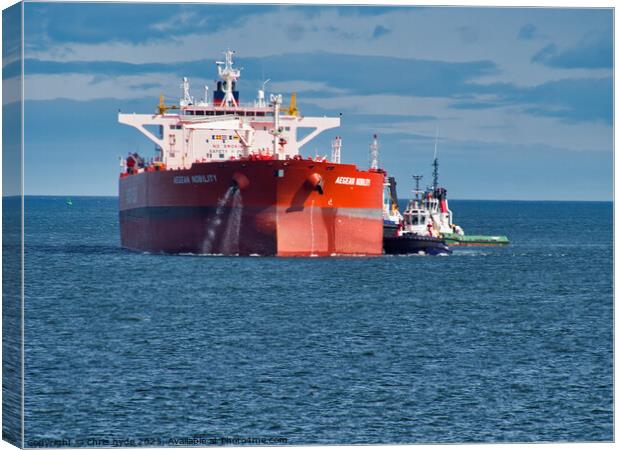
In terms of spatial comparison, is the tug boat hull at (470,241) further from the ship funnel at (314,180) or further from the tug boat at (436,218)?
the ship funnel at (314,180)

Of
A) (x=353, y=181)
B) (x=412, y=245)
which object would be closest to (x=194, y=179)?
(x=353, y=181)

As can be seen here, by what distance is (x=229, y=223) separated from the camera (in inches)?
1874

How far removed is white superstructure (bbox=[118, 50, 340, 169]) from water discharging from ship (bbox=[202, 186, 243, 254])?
20.8 feet

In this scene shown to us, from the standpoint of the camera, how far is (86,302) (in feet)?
123

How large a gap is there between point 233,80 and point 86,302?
67.1ft

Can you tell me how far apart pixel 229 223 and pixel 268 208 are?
1.60m

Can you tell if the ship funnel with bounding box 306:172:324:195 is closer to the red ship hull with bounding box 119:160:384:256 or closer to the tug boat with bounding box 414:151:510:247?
the red ship hull with bounding box 119:160:384:256

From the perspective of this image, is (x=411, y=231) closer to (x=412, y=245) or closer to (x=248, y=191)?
(x=412, y=245)

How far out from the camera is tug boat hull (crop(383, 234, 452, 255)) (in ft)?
182

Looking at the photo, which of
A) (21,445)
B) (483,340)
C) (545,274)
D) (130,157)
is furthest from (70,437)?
(130,157)

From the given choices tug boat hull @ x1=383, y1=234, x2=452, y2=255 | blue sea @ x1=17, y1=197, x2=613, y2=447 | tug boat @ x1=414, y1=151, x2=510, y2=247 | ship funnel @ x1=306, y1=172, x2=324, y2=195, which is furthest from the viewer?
tug boat @ x1=414, y1=151, x2=510, y2=247

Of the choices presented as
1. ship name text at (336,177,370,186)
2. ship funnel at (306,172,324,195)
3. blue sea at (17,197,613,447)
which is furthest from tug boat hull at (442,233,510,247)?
ship funnel at (306,172,324,195)

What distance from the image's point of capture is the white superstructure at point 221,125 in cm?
5506

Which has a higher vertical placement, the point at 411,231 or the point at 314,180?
the point at 314,180
